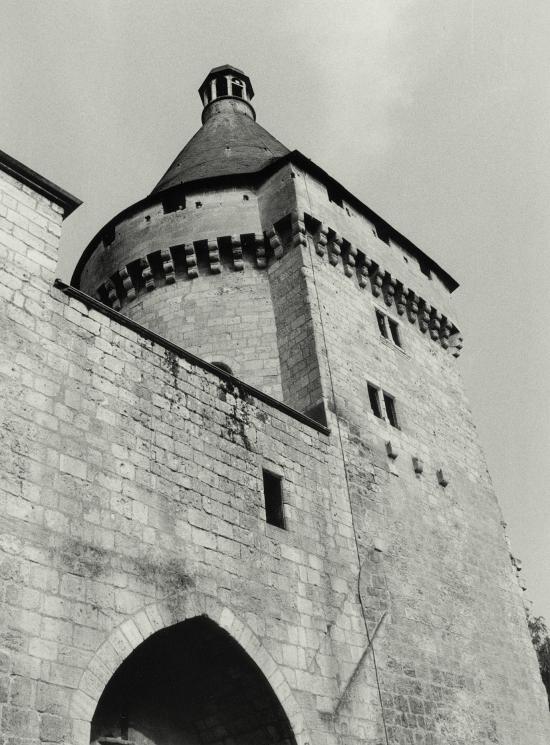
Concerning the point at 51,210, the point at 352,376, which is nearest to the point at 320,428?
the point at 352,376

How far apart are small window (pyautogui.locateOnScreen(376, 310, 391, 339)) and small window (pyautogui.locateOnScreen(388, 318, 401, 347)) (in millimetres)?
206

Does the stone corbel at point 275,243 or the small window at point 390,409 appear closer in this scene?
the small window at point 390,409

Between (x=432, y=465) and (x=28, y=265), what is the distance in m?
6.53

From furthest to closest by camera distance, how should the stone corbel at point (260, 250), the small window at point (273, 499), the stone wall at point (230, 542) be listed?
the stone corbel at point (260, 250) → the small window at point (273, 499) → the stone wall at point (230, 542)

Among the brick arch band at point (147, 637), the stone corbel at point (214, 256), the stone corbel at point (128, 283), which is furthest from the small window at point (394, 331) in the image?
the brick arch band at point (147, 637)

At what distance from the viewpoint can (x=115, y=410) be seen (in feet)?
Answer: 21.2

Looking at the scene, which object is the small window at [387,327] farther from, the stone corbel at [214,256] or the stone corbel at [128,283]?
the stone corbel at [128,283]

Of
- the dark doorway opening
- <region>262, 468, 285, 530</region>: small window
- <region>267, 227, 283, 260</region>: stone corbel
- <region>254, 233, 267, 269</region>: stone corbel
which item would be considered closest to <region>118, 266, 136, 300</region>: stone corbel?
<region>254, 233, 267, 269</region>: stone corbel

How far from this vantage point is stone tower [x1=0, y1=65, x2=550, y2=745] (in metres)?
5.59

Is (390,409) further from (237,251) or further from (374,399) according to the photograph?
(237,251)

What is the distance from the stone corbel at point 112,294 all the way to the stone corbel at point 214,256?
6.05ft

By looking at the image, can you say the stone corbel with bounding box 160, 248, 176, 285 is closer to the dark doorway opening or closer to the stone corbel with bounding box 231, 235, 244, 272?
the stone corbel with bounding box 231, 235, 244, 272

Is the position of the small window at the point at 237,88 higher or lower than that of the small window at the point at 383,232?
higher

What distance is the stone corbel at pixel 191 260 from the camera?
37.7 ft
